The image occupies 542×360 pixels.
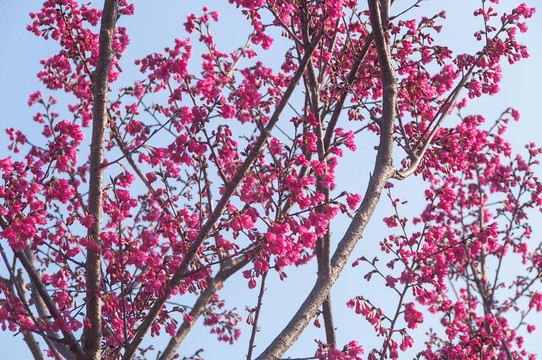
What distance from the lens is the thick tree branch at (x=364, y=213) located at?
3.70 meters

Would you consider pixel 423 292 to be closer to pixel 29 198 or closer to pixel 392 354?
pixel 392 354

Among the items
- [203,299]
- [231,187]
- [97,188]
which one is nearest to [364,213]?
[231,187]

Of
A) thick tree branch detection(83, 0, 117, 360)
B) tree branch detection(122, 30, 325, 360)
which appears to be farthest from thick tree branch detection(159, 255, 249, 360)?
tree branch detection(122, 30, 325, 360)

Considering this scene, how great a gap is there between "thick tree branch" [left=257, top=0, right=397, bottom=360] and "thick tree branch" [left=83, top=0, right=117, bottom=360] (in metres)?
1.63

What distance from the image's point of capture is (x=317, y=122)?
421 centimetres

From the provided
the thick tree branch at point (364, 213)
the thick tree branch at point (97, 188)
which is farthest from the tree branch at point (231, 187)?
the thick tree branch at point (364, 213)

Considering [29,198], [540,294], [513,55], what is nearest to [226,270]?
[29,198]

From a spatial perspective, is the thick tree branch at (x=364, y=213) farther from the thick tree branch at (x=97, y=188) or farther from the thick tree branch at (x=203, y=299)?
the thick tree branch at (x=203, y=299)

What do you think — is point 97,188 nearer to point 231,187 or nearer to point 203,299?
point 231,187

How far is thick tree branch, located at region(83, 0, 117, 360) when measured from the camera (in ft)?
14.3

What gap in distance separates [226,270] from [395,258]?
84.6 inches

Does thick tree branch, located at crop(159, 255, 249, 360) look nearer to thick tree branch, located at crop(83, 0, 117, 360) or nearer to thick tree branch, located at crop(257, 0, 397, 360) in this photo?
thick tree branch, located at crop(83, 0, 117, 360)

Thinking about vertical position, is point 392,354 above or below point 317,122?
below

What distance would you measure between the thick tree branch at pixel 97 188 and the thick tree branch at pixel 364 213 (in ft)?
5.36
